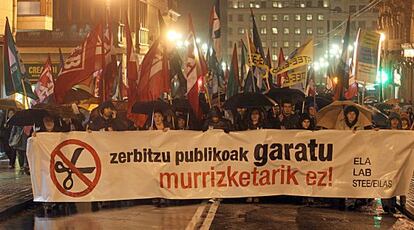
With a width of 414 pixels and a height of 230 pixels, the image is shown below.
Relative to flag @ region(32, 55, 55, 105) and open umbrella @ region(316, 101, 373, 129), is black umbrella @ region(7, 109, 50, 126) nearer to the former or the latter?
flag @ region(32, 55, 55, 105)

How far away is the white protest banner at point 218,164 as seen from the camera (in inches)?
469

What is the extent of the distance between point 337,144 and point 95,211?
13.8ft

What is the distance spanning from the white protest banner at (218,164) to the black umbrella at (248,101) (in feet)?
5.81

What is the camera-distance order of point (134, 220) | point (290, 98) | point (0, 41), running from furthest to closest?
point (0, 41) → point (290, 98) → point (134, 220)

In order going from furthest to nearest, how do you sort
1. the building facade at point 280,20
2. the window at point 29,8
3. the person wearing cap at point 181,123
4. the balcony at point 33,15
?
the building facade at point 280,20 < the window at point 29,8 < the balcony at point 33,15 < the person wearing cap at point 181,123

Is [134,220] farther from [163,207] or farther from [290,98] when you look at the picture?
[290,98]

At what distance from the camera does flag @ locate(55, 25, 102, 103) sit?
45.1 ft

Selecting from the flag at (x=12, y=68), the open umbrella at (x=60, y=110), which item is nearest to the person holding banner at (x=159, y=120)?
the open umbrella at (x=60, y=110)

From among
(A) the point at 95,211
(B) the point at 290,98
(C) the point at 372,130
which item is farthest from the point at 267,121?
(A) the point at 95,211

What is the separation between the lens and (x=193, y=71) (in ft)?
47.9

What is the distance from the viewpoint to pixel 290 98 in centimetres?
1595

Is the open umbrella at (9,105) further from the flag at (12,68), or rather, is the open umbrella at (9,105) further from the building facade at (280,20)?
the building facade at (280,20)

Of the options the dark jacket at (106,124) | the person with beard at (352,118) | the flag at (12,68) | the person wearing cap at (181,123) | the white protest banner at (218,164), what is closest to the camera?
the white protest banner at (218,164)

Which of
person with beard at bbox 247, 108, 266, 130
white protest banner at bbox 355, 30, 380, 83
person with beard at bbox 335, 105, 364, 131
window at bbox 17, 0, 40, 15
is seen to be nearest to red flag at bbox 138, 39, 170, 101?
person with beard at bbox 247, 108, 266, 130
